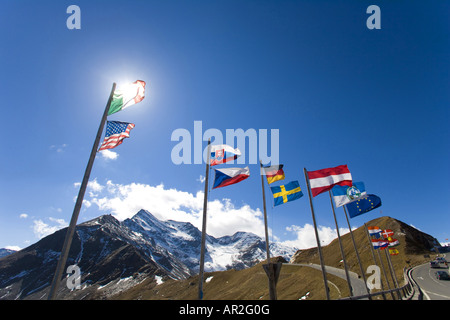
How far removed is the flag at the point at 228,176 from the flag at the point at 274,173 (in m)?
3.56

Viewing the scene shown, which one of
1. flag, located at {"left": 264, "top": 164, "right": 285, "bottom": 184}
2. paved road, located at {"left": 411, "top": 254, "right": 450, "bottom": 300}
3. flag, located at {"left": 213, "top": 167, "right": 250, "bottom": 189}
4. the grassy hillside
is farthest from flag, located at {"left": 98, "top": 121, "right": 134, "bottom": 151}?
the grassy hillside

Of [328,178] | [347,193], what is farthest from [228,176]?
[347,193]

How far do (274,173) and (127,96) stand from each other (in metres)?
12.6

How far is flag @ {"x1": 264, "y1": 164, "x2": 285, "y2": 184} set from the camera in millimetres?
19859

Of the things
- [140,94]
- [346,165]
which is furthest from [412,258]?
[140,94]

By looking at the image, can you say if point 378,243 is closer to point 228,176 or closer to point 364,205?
point 364,205

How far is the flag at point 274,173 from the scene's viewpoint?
19.9 m

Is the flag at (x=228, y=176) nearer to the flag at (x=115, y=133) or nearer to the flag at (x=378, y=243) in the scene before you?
the flag at (x=115, y=133)

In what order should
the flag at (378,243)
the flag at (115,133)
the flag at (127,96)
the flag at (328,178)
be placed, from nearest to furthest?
the flag at (115,133)
the flag at (127,96)
the flag at (328,178)
the flag at (378,243)

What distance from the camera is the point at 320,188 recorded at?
764 inches

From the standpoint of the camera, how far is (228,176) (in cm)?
1666

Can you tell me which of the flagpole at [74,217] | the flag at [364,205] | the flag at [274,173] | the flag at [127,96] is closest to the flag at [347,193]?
the flag at [364,205]

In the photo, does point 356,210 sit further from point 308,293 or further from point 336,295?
point 308,293
